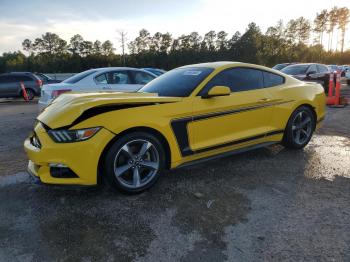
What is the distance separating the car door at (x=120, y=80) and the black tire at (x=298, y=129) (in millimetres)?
4742

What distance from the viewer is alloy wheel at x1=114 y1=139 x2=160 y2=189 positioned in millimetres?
3479

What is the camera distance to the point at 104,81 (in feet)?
28.1

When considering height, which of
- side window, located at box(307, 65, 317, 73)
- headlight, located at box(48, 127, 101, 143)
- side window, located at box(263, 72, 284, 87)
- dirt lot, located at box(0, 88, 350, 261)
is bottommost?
dirt lot, located at box(0, 88, 350, 261)

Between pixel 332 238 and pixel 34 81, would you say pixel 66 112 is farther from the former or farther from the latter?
pixel 34 81

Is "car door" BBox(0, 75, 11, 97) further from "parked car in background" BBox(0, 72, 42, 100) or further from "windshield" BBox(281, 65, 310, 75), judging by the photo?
"windshield" BBox(281, 65, 310, 75)

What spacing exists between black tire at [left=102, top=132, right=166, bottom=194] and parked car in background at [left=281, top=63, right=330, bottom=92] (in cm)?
1100

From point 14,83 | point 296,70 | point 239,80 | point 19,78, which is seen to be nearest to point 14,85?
point 14,83

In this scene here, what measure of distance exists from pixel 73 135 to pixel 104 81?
5.60 metres

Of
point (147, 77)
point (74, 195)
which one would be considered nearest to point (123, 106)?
point (74, 195)

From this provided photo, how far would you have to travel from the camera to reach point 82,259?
247cm

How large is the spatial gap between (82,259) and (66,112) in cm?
162

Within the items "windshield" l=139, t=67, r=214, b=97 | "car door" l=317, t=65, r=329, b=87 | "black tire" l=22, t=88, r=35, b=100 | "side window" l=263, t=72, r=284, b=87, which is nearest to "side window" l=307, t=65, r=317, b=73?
"car door" l=317, t=65, r=329, b=87

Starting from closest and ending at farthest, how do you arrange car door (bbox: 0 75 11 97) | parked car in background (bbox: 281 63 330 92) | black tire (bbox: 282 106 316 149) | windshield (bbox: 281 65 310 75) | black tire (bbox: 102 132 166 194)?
1. black tire (bbox: 102 132 166 194)
2. black tire (bbox: 282 106 316 149)
3. parked car in background (bbox: 281 63 330 92)
4. windshield (bbox: 281 65 310 75)
5. car door (bbox: 0 75 11 97)

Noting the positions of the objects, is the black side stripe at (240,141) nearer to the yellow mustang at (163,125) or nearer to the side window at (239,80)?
the yellow mustang at (163,125)
